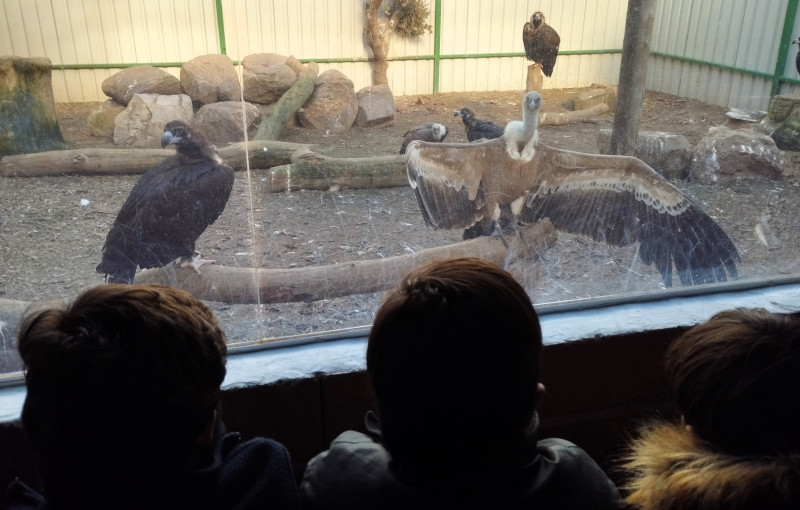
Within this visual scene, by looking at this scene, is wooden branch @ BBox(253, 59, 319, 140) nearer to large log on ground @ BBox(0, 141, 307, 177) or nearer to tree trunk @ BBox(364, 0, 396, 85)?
large log on ground @ BBox(0, 141, 307, 177)

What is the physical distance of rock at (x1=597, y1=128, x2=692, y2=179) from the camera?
6.21 feet

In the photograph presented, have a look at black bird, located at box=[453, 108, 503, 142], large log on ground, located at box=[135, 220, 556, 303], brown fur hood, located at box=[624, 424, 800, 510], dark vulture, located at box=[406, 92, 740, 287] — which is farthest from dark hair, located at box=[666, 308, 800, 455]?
dark vulture, located at box=[406, 92, 740, 287]

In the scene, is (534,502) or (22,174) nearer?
(534,502)

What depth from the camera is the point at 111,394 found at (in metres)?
0.65

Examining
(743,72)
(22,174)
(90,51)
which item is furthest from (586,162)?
(22,174)

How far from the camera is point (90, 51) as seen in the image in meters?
1.30

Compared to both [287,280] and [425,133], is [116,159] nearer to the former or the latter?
[287,280]

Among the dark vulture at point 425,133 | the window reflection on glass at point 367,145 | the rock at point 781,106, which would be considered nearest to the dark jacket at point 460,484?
the window reflection on glass at point 367,145

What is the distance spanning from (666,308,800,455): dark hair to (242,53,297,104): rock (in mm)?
1053

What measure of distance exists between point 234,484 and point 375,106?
3.62 feet

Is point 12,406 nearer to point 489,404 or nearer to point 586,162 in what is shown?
point 489,404

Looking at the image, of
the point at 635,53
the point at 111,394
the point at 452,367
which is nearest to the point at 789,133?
the point at 635,53

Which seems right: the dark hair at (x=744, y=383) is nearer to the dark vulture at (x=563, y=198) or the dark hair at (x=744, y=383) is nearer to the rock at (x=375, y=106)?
the rock at (x=375, y=106)

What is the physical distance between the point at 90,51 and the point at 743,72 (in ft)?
5.43
